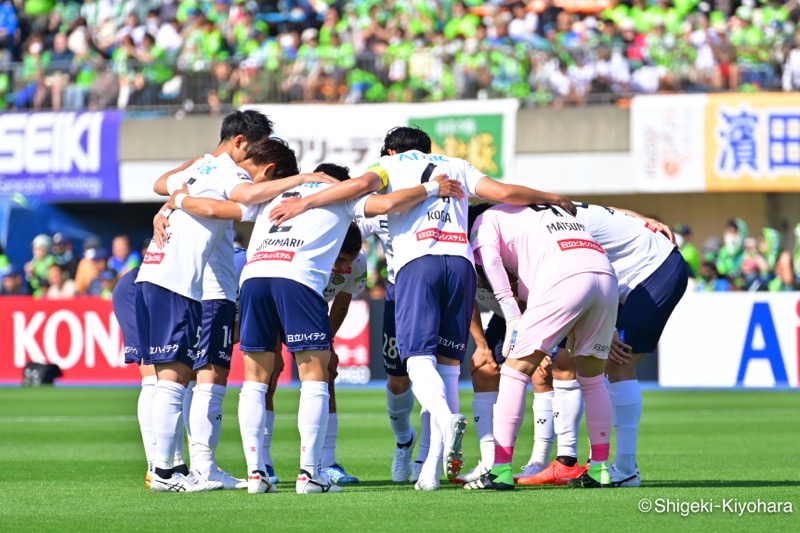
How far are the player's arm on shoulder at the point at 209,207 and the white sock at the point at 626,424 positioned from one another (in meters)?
2.61

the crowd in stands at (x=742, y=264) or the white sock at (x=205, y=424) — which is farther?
the crowd in stands at (x=742, y=264)

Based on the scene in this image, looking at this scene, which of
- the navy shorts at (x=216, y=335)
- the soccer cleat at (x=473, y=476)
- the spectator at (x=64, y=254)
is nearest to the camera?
the soccer cleat at (x=473, y=476)

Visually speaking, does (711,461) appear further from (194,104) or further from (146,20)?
(146,20)

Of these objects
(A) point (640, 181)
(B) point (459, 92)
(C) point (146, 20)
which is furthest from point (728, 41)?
(C) point (146, 20)

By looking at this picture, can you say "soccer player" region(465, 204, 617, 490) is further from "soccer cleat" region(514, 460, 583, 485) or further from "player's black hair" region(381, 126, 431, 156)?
"player's black hair" region(381, 126, 431, 156)

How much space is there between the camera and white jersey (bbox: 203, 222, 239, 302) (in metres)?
9.39

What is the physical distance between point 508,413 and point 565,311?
2.24 feet

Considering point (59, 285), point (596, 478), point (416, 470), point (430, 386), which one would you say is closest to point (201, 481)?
point (416, 470)

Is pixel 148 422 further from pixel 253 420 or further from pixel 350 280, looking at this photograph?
pixel 350 280

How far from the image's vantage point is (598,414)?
8.91 m

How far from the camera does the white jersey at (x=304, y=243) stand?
27.8 feet

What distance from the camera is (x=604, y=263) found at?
8.62m

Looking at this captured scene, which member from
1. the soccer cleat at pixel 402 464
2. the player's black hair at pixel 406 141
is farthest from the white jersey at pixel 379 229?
the soccer cleat at pixel 402 464

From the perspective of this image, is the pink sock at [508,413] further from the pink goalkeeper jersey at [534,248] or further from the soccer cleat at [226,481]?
the soccer cleat at [226,481]
